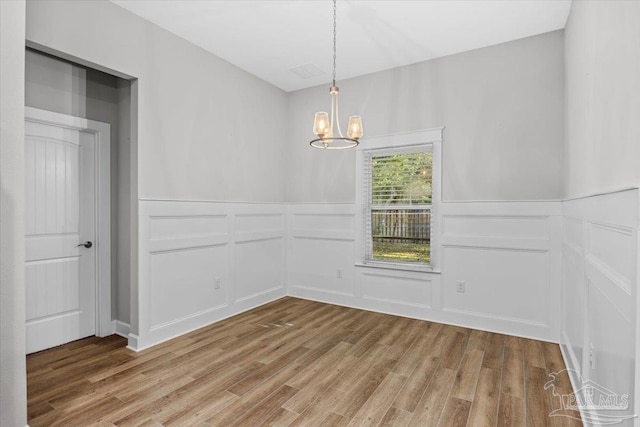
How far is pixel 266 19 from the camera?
3137mm

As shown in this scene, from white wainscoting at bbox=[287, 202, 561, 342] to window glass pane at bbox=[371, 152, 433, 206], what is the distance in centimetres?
38

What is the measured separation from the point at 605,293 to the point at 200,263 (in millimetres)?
3415

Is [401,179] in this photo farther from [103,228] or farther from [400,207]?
[103,228]

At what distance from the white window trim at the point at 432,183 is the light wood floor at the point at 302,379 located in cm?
83

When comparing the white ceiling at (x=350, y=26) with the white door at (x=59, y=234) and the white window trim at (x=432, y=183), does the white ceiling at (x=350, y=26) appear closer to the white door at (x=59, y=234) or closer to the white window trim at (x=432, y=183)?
the white window trim at (x=432, y=183)

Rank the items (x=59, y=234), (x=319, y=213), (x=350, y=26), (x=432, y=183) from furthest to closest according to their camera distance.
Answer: (x=319, y=213) → (x=432, y=183) → (x=350, y=26) → (x=59, y=234)

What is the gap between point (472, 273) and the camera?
3.64 metres

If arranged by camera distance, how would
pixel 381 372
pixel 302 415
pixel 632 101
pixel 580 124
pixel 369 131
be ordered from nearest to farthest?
pixel 632 101 < pixel 302 415 < pixel 580 124 < pixel 381 372 < pixel 369 131

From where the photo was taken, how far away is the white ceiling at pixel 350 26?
290 centimetres

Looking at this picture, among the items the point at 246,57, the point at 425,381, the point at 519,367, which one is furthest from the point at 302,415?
the point at 246,57

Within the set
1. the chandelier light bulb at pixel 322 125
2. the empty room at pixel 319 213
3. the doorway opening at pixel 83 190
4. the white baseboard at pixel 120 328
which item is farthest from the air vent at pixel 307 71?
the white baseboard at pixel 120 328

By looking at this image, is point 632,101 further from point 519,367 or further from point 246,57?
point 246,57

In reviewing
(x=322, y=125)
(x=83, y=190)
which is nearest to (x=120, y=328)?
(x=83, y=190)

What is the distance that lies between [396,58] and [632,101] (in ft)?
9.82
